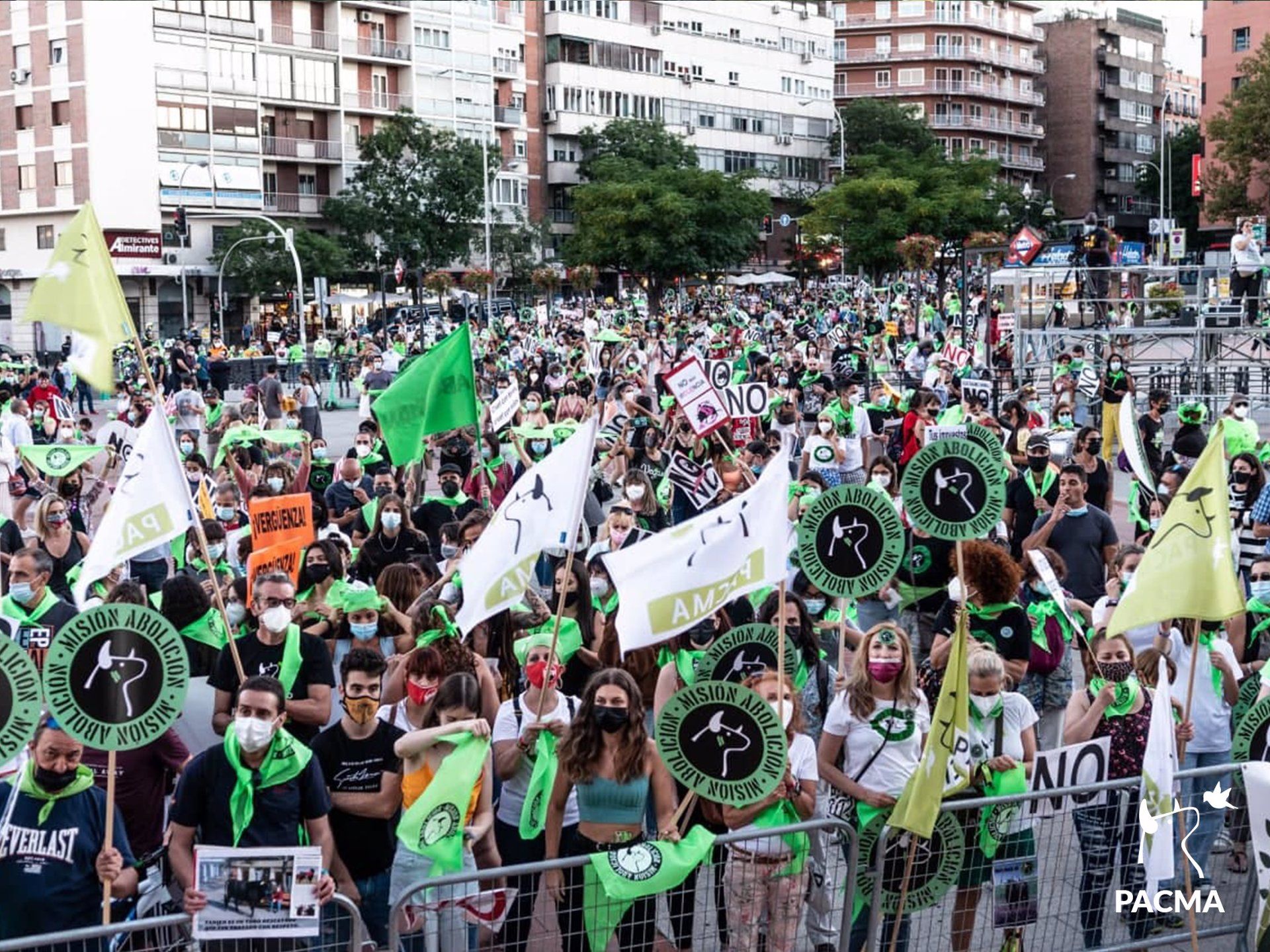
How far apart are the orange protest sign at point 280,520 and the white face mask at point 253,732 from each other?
156 inches

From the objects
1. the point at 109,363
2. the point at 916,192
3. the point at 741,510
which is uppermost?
the point at 916,192

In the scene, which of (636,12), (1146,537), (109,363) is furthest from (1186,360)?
(636,12)

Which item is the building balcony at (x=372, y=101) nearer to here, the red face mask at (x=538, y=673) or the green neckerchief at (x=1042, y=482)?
the green neckerchief at (x=1042, y=482)

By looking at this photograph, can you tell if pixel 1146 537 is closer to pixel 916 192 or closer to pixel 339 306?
pixel 916 192

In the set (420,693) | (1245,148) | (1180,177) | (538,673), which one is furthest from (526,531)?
(1180,177)

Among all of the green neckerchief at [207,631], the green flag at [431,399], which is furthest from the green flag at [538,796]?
the green flag at [431,399]

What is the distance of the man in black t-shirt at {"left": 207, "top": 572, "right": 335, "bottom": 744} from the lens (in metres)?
7.04

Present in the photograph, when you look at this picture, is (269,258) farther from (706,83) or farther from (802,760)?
(802,760)

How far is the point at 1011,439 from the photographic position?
14.9 meters

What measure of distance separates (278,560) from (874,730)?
14.4 feet

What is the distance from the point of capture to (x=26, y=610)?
8062mm

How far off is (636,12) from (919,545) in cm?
8181

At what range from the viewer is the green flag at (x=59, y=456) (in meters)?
13.9

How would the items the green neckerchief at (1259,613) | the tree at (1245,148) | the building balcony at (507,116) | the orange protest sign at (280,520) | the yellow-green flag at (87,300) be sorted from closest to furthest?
the yellow-green flag at (87,300), the green neckerchief at (1259,613), the orange protest sign at (280,520), the tree at (1245,148), the building balcony at (507,116)
